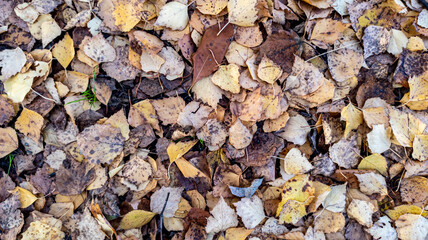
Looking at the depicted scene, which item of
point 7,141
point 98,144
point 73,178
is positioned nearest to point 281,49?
point 98,144

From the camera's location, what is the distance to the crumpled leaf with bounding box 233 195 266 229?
1338 mm

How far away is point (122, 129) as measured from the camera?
135 centimetres

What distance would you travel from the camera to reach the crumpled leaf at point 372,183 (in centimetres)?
135

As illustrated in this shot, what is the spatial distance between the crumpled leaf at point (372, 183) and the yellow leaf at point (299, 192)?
22 cm

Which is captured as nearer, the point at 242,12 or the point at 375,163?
the point at 242,12

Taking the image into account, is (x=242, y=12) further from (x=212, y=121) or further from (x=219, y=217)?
(x=219, y=217)

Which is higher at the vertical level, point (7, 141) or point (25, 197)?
point (7, 141)

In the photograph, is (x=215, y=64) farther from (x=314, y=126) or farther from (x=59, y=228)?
(x=59, y=228)

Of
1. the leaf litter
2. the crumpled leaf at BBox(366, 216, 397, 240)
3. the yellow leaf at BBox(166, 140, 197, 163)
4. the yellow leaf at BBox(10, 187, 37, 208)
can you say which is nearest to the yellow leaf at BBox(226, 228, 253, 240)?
Answer: the leaf litter

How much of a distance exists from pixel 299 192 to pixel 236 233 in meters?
0.33

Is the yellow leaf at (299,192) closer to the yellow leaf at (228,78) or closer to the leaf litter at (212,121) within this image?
the leaf litter at (212,121)

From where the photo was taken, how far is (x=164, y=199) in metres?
1.38

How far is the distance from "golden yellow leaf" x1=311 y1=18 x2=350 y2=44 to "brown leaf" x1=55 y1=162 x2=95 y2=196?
116 centimetres

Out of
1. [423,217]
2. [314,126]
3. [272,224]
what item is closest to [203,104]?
[314,126]
